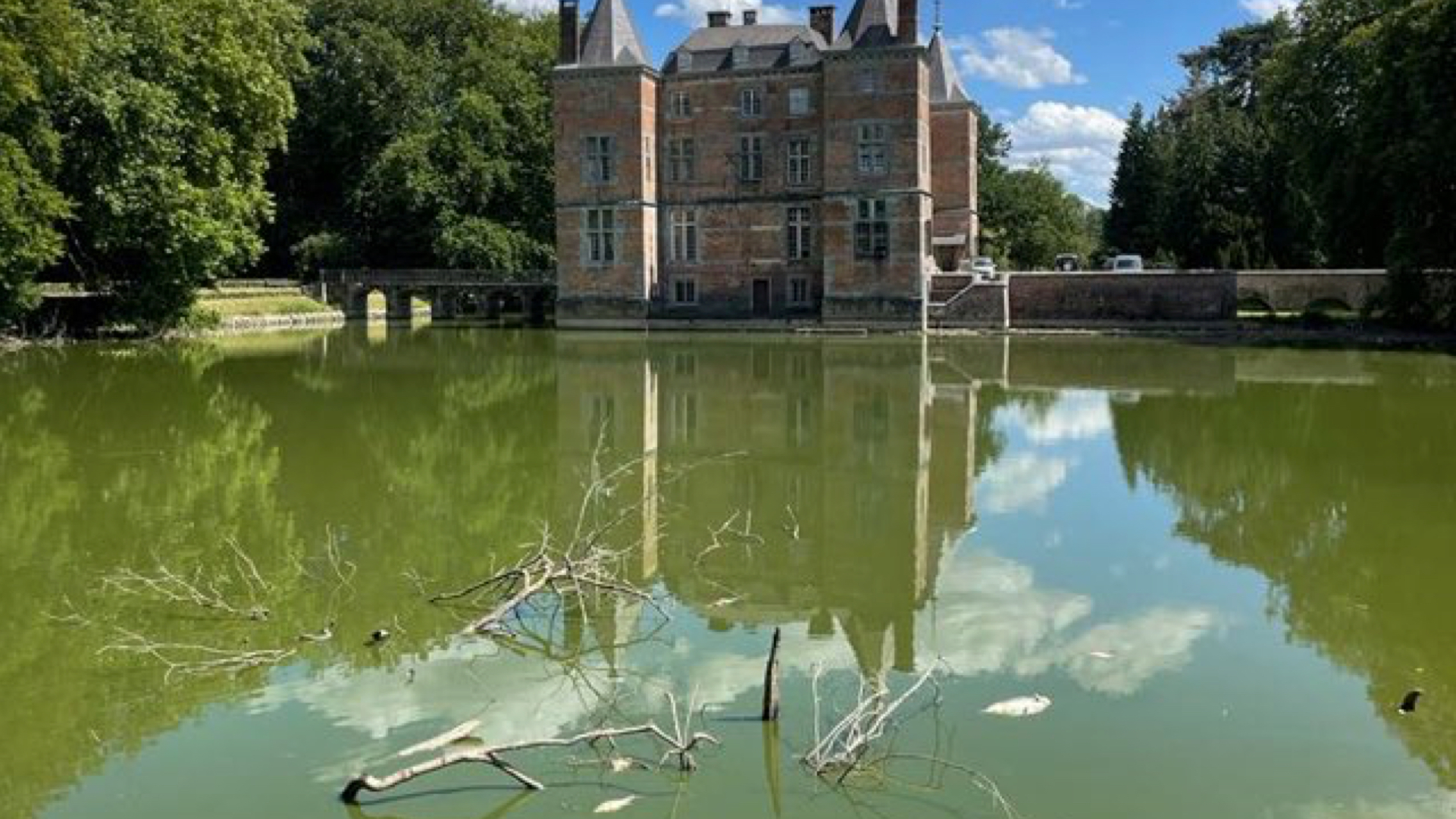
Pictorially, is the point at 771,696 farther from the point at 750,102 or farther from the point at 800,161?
the point at 750,102

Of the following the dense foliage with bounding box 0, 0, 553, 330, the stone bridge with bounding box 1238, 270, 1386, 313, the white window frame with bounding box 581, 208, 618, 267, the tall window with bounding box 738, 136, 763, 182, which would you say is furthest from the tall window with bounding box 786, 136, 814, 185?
the stone bridge with bounding box 1238, 270, 1386, 313

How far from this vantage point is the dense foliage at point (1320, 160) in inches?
1241

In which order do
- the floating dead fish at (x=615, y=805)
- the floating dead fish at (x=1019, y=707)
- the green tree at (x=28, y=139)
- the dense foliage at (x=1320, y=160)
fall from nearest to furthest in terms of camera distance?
→ the floating dead fish at (x=615, y=805) → the floating dead fish at (x=1019, y=707) → the green tree at (x=28, y=139) → the dense foliage at (x=1320, y=160)

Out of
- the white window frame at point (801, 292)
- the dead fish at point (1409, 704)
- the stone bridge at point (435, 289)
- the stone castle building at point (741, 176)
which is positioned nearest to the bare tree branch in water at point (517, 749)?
the dead fish at point (1409, 704)

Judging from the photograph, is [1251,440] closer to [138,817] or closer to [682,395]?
[682,395]

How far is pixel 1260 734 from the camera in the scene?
657 centimetres

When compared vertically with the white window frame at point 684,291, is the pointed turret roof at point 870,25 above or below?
above

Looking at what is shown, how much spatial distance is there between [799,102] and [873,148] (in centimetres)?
301

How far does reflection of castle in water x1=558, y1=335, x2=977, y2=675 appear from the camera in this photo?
9.06m

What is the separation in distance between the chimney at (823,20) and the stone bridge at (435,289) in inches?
483

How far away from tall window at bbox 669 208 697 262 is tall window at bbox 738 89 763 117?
3.41 metres

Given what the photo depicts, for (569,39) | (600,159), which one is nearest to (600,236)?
(600,159)

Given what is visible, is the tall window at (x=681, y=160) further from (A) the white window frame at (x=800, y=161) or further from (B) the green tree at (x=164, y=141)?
(B) the green tree at (x=164, y=141)

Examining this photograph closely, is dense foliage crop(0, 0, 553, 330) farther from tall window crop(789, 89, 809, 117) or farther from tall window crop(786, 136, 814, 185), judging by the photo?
tall window crop(789, 89, 809, 117)
